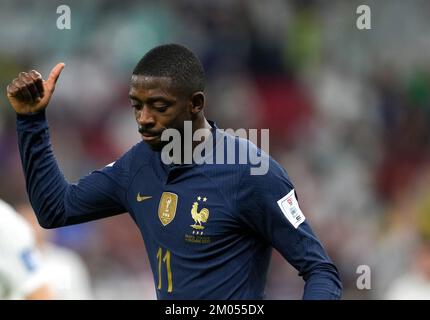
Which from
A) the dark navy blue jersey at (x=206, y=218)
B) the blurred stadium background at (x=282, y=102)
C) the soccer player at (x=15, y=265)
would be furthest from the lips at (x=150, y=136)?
the blurred stadium background at (x=282, y=102)

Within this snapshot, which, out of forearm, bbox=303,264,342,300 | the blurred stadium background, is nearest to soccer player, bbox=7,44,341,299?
forearm, bbox=303,264,342,300

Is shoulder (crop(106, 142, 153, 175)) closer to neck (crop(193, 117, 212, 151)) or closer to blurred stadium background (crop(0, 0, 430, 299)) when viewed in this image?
neck (crop(193, 117, 212, 151))

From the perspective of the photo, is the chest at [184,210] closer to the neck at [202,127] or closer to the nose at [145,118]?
the neck at [202,127]

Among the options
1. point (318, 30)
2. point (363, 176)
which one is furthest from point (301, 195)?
point (318, 30)

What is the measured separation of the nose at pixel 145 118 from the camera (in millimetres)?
3875

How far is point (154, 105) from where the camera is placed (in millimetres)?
3906

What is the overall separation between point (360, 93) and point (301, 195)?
1.72 meters

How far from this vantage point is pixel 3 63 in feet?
34.7

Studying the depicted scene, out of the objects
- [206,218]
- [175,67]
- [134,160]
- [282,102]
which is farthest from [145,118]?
[282,102]

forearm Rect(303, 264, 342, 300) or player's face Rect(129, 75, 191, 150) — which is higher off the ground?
player's face Rect(129, 75, 191, 150)

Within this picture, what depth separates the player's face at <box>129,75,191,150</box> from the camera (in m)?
3.89

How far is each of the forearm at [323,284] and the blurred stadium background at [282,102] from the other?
16.0ft

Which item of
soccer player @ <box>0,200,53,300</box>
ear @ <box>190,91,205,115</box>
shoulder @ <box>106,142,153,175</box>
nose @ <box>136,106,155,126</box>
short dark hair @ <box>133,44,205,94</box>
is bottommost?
soccer player @ <box>0,200,53,300</box>

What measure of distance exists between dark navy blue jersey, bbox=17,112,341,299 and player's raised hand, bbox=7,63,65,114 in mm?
50
